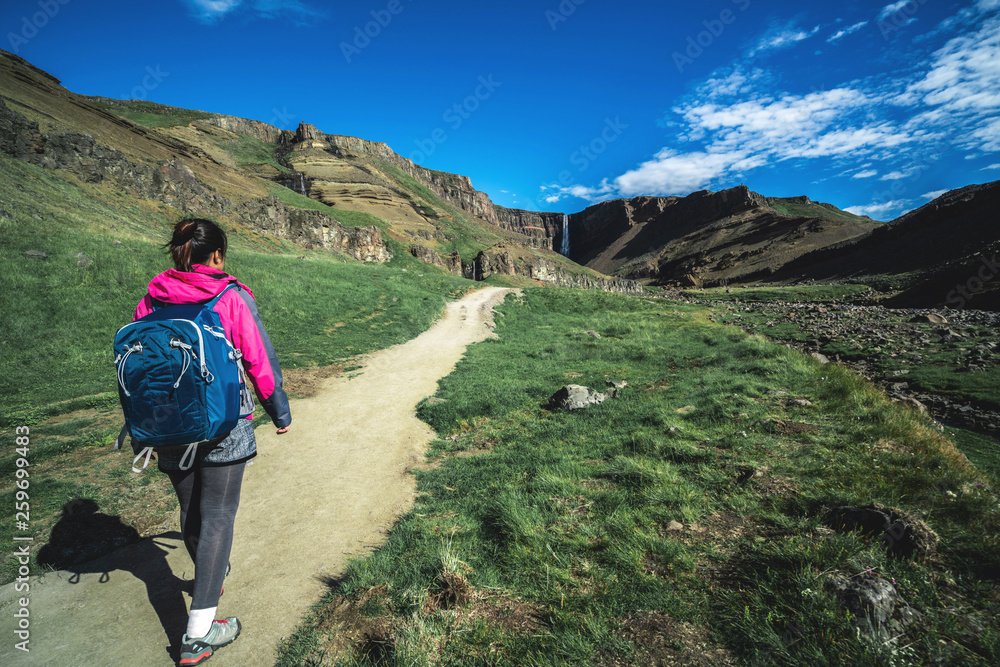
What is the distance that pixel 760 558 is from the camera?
3.13m

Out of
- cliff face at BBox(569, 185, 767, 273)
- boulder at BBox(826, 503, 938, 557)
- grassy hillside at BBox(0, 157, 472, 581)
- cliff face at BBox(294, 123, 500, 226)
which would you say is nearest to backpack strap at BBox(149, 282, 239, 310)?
grassy hillside at BBox(0, 157, 472, 581)

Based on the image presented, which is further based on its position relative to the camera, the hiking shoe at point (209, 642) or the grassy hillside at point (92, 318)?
the grassy hillside at point (92, 318)

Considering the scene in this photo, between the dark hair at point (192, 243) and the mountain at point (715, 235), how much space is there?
366 feet

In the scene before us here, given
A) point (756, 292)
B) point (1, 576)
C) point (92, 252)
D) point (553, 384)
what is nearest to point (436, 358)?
point (553, 384)

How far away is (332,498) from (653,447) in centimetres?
480

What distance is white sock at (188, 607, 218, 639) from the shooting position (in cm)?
272

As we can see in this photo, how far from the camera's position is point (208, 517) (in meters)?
2.81

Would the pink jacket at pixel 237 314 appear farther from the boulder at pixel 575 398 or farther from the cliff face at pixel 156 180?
the cliff face at pixel 156 180

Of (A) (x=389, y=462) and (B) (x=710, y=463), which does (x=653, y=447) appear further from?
(A) (x=389, y=462)

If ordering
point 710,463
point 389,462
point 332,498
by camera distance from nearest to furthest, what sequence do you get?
point 710,463 → point 332,498 → point 389,462

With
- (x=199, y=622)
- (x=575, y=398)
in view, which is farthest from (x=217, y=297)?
(x=575, y=398)

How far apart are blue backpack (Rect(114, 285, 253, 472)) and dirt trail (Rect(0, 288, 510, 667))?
1883 mm

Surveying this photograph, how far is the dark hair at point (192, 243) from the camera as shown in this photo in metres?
2.85

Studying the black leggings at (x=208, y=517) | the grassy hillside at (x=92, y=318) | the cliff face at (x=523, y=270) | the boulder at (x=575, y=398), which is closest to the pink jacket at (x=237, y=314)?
the black leggings at (x=208, y=517)
